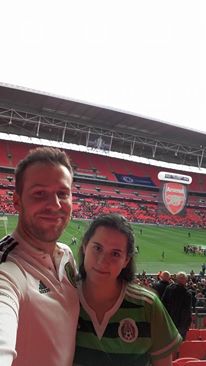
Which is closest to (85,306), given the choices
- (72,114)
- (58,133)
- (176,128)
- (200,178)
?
(72,114)

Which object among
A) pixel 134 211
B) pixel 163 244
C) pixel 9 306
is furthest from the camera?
pixel 134 211

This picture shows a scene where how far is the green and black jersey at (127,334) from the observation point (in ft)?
4.93

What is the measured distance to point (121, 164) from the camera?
4094 cm

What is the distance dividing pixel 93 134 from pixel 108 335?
29754 millimetres

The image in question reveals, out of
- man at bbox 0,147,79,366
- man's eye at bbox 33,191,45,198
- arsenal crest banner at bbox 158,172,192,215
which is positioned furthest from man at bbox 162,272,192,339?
arsenal crest banner at bbox 158,172,192,215

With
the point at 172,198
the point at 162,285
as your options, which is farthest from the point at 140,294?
the point at 172,198

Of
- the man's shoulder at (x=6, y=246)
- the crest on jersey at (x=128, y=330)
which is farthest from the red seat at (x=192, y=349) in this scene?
the man's shoulder at (x=6, y=246)

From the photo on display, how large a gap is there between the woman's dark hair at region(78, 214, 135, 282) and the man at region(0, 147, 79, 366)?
222mm

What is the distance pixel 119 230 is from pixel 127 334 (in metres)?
0.47

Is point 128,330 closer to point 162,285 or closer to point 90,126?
point 162,285

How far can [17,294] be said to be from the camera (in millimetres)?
1150

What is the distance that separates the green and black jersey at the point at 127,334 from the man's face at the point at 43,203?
0.42 metres

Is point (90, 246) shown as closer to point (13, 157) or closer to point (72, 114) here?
point (72, 114)

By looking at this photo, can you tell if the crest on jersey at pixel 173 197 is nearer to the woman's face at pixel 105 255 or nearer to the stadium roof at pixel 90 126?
the stadium roof at pixel 90 126
